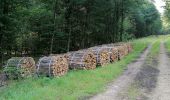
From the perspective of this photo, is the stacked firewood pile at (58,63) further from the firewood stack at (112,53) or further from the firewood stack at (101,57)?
the firewood stack at (112,53)

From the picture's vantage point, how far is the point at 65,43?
5056 centimetres

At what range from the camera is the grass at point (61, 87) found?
15008 mm

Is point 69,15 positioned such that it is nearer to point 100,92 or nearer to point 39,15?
point 39,15

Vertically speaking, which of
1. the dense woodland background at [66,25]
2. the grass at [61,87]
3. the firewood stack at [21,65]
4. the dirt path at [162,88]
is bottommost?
the dirt path at [162,88]

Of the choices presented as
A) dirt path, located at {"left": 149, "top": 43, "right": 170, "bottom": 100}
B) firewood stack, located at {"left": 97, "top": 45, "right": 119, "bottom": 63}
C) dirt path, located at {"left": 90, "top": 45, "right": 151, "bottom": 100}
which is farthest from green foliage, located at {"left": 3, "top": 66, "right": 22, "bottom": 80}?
firewood stack, located at {"left": 97, "top": 45, "right": 119, "bottom": 63}

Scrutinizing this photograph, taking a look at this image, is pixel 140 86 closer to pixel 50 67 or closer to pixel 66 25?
pixel 50 67

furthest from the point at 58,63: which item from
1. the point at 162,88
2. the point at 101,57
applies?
the point at 101,57

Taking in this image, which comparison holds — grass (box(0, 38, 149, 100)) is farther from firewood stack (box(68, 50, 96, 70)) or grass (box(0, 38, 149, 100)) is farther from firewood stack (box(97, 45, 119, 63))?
firewood stack (box(97, 45, 119, 63))

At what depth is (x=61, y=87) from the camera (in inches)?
675

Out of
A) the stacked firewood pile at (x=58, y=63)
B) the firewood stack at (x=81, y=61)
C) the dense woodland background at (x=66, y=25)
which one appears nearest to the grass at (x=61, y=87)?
the stacked firewood pile at (x=58, y=63)

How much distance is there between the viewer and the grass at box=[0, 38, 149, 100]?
591 inches

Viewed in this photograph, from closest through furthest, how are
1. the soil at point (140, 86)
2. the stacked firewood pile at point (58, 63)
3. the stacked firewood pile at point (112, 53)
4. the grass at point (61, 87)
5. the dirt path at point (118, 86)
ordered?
the grass at point (61, 87) < the dirt path at point (118, 86) < the soil at point (140, 86) < the stacked firewood pile at point (58, 63) < the stacked firewood pile at point (112, 53)

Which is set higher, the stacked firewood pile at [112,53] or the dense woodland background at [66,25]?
the dense woodland background at [66,25]

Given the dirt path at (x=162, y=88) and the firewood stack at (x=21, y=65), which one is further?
the firewood stack at (x=21, y=65)
